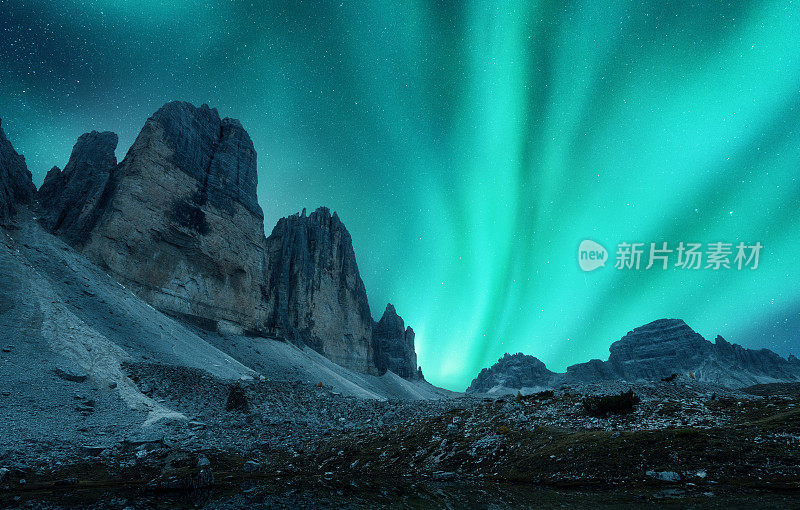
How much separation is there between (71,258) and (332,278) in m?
79.7

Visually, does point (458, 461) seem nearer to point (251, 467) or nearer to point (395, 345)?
point (251, 467)

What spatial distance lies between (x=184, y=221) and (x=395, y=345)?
119576mm

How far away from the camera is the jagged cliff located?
5878cm

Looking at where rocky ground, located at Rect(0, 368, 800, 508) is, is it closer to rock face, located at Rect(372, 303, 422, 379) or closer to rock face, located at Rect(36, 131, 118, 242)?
rock face, located at Rect(36, 131, 118, 242)

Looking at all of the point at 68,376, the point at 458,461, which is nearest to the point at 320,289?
the point at 68,376

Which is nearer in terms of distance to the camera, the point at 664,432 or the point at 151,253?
the point at 664,432

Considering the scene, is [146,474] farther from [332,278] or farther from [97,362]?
[332,278]

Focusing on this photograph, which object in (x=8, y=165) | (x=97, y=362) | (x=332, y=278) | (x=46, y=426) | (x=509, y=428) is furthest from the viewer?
(x=332, y=278)

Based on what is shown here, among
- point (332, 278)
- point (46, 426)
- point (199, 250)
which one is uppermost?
point (332, 278)

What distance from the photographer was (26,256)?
3862cm

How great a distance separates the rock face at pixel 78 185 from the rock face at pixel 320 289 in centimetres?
3933

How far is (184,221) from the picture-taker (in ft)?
224

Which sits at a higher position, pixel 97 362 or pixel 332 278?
pixel 332 278

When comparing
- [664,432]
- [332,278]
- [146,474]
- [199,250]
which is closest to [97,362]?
[146,474]
